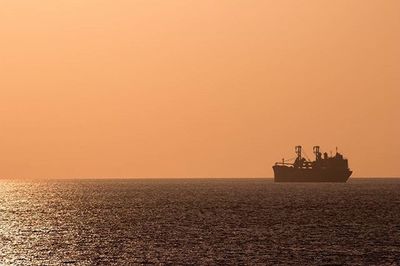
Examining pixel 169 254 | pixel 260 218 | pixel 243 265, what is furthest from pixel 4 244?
pixel 260 218

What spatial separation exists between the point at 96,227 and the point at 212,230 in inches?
752

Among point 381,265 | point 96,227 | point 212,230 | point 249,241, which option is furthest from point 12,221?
point 381,265

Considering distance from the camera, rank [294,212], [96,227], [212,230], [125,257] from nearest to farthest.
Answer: [125,257], [212,230], [96,227], [294,212]

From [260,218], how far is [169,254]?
171ft

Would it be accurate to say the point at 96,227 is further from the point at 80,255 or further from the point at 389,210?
the point at 389,210

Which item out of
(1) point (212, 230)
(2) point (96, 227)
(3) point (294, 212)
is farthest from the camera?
(3) point (294, 212)

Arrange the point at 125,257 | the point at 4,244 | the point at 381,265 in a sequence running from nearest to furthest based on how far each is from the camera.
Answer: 1. the point at 381,265
2. the point at 125,257
3. the point at 4,244

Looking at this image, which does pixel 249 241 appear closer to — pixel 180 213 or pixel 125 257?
pixel 125 257

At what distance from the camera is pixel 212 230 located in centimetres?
10450

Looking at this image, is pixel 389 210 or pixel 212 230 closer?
pixel 212 230

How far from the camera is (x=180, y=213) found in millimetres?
145375

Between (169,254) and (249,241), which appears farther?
(249,241)

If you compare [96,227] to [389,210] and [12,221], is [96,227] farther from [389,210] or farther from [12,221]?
[389,210]

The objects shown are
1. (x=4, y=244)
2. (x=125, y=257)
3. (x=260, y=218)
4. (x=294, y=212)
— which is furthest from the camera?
(x=294, y=212)
